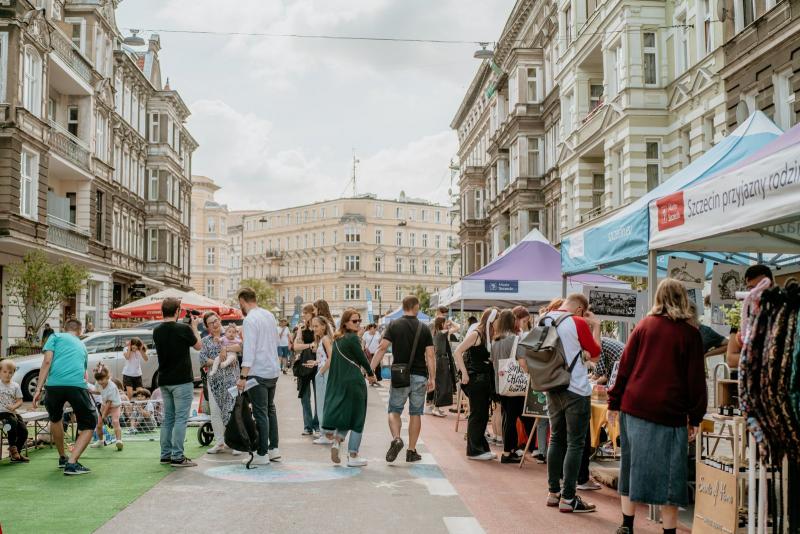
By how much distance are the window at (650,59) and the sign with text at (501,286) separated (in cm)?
1143

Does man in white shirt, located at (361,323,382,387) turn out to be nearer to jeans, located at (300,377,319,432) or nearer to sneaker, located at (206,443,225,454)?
jeans, located at (300,377,319,432)

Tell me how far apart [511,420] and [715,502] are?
5.16 meters

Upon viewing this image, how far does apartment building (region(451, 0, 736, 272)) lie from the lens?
23.9 meters

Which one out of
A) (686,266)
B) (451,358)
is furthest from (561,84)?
(686,266)

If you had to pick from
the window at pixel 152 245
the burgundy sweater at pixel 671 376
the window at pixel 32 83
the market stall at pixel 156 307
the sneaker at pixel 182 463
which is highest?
the window at pixel 32 83

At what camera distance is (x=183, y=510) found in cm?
789

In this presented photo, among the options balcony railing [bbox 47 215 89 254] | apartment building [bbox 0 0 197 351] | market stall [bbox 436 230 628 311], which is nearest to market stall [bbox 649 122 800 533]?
market stall [bbox 436 230 628 311]

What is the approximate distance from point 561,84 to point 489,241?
20.6 m

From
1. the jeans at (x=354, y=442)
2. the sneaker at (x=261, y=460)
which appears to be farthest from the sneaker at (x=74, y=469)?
the jeans at (x=354, y=442)

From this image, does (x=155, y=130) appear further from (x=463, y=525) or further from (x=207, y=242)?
(x=463, y=525)

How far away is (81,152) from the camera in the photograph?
34.1m

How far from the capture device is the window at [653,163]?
86.4 ft

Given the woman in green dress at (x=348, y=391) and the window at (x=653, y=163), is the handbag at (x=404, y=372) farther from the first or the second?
the window at (x=653, y=163)

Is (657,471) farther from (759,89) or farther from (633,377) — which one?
(759,89)
